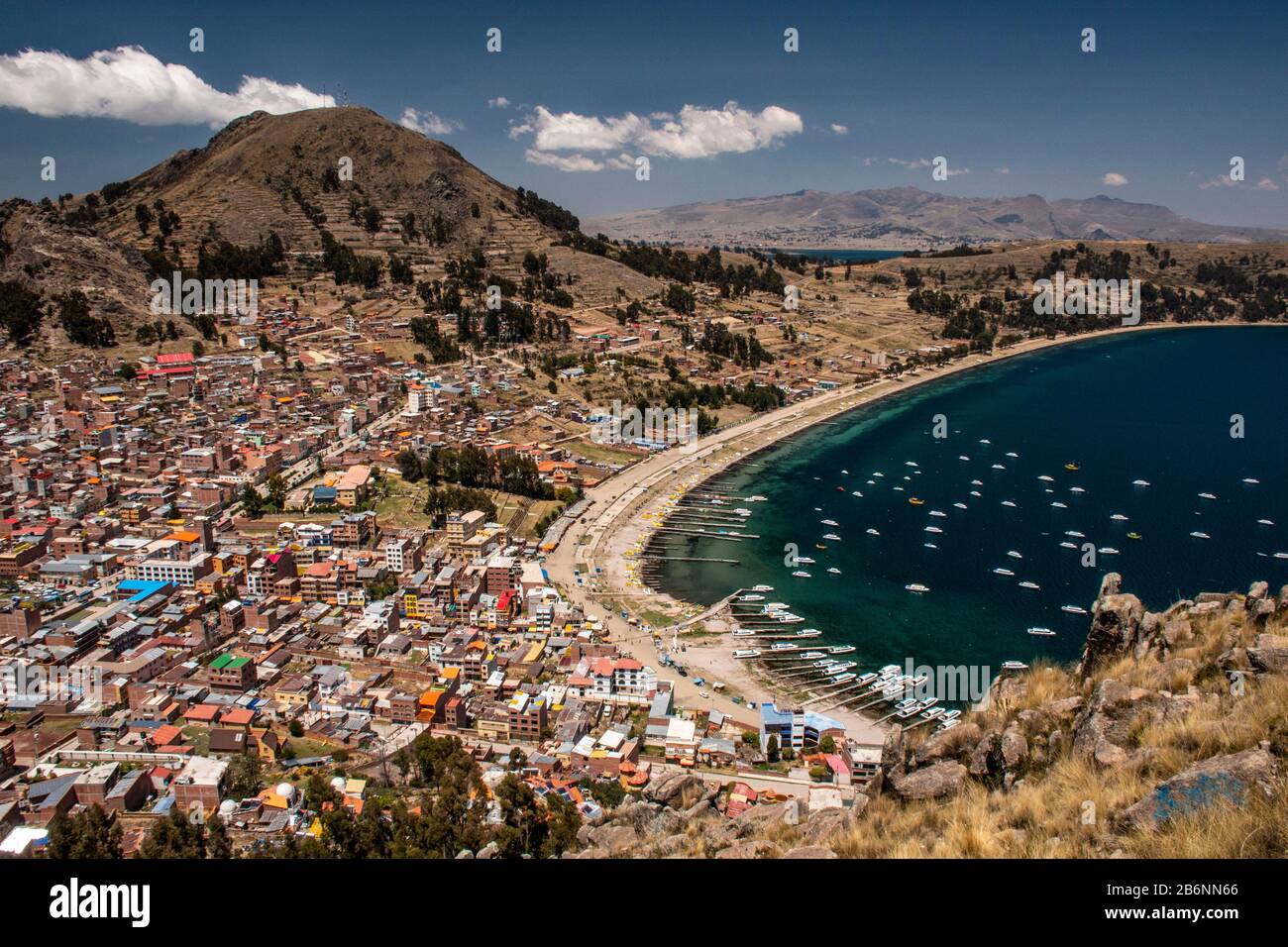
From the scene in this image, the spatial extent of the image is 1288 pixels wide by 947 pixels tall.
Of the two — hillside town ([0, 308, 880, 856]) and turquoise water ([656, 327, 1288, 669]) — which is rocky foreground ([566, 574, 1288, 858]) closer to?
hillside town ([0, 308, 880, 856])

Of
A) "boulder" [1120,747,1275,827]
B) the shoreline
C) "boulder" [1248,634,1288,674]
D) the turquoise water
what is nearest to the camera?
"boulder" [1120,747,1275,827]

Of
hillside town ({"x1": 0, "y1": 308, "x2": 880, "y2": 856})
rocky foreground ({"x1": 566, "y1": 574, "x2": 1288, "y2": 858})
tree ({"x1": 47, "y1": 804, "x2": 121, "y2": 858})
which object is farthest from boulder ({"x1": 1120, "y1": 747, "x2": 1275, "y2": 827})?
tree ({"x1": 47, "y1": 804, "x2": 121, "y2": 858})

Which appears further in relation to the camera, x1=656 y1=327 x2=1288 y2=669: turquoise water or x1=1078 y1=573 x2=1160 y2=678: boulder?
x1=656 y1=327 x2=1288 y2=669: turquoise water

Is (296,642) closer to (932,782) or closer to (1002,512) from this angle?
(932,782)

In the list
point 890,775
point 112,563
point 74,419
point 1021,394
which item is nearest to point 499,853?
point 890,775

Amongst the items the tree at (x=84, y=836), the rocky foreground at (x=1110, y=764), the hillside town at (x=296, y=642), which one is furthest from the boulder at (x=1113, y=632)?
the tree at (x=84, y=836)

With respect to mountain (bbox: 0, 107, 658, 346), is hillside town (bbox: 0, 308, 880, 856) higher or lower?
lower

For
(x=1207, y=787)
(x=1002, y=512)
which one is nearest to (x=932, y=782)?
(x=1207, y=787)
